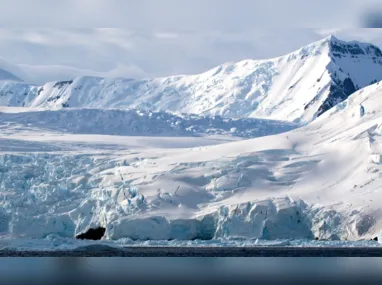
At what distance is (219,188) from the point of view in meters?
70.0

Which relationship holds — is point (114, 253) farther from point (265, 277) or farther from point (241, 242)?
point (265, 277)

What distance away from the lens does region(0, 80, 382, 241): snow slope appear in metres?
64.4

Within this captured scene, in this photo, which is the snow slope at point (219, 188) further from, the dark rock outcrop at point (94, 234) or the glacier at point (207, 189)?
the dark rock outcrop at point (94, 234)

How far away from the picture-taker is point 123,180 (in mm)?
71938

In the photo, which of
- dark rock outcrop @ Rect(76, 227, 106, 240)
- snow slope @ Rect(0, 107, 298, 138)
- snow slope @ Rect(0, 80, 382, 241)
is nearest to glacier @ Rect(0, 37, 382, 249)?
snow slope @ Rect(0, 80, 382, 241)

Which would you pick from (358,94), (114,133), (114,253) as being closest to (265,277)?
(114,253)

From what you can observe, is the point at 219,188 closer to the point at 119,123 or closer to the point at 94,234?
the point at 94,234

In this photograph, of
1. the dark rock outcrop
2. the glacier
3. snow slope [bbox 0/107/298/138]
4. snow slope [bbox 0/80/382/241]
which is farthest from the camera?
snow slope [bbox 0/107/298/138]

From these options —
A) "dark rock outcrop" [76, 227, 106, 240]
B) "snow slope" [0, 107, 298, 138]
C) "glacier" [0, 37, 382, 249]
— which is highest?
"snow slope" [0, 107, 298, 138]

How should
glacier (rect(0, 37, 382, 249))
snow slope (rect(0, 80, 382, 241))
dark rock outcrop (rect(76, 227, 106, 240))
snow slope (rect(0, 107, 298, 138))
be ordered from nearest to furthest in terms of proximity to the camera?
glacier (rect(0, 37, 382, 249)) → snow slope (rect(0, 80, 382, 241)) → dark rock outcrop (rect(76, 227, 106, 240)) → snow slope (rect(0, 107, 298, 138))

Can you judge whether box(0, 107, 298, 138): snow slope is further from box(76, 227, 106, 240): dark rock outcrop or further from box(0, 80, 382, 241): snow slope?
box(76, 227, 106, 240): dark rock outcrop

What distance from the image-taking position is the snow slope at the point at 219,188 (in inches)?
2537

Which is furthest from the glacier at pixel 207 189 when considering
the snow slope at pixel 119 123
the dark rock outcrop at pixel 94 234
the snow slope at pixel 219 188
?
the snow slope at pixel 119 123

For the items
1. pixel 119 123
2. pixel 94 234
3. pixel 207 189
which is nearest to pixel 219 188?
pixel 207 189
